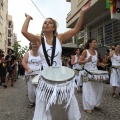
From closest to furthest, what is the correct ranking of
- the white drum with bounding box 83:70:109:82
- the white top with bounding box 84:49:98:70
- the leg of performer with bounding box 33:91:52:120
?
the leg of performer with bounding box 33:91:52:120 → the white drum with bounding box 83:70:109:82 → the white top with bounding box 84:49:98:70

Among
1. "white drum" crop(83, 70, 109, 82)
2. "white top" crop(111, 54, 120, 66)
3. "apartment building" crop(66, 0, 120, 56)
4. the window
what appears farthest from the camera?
the window

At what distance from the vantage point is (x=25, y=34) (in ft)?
12.6

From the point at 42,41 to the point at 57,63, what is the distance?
1.17 feet

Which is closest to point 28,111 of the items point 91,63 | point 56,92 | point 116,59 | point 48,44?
point 91,63

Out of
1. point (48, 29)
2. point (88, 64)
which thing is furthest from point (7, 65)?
point (48, 29)

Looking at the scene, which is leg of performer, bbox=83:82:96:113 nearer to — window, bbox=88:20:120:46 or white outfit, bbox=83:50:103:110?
white outfit, bbox=83:50:103:110

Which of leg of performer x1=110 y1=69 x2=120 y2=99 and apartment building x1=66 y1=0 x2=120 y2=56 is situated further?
apartment building x1=66 y1=0 x2=120 y2=56

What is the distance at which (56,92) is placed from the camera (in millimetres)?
3498

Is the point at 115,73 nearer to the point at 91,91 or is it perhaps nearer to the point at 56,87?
the point at 91,91

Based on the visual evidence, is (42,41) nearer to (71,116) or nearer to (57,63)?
(57,63)

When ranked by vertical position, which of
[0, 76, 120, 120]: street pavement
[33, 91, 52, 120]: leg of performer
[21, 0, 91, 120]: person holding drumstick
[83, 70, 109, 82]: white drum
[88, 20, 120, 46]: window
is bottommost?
[0, 76, 120, 120]: street pavement

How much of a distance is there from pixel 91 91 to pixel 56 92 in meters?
3.55

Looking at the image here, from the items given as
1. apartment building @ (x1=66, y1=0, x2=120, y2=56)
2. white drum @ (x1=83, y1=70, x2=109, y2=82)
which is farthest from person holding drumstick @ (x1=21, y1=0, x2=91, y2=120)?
apartment building @ (x1=66, y1=0, x2=120, y2=56)

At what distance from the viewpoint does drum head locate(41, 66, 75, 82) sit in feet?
11.6
